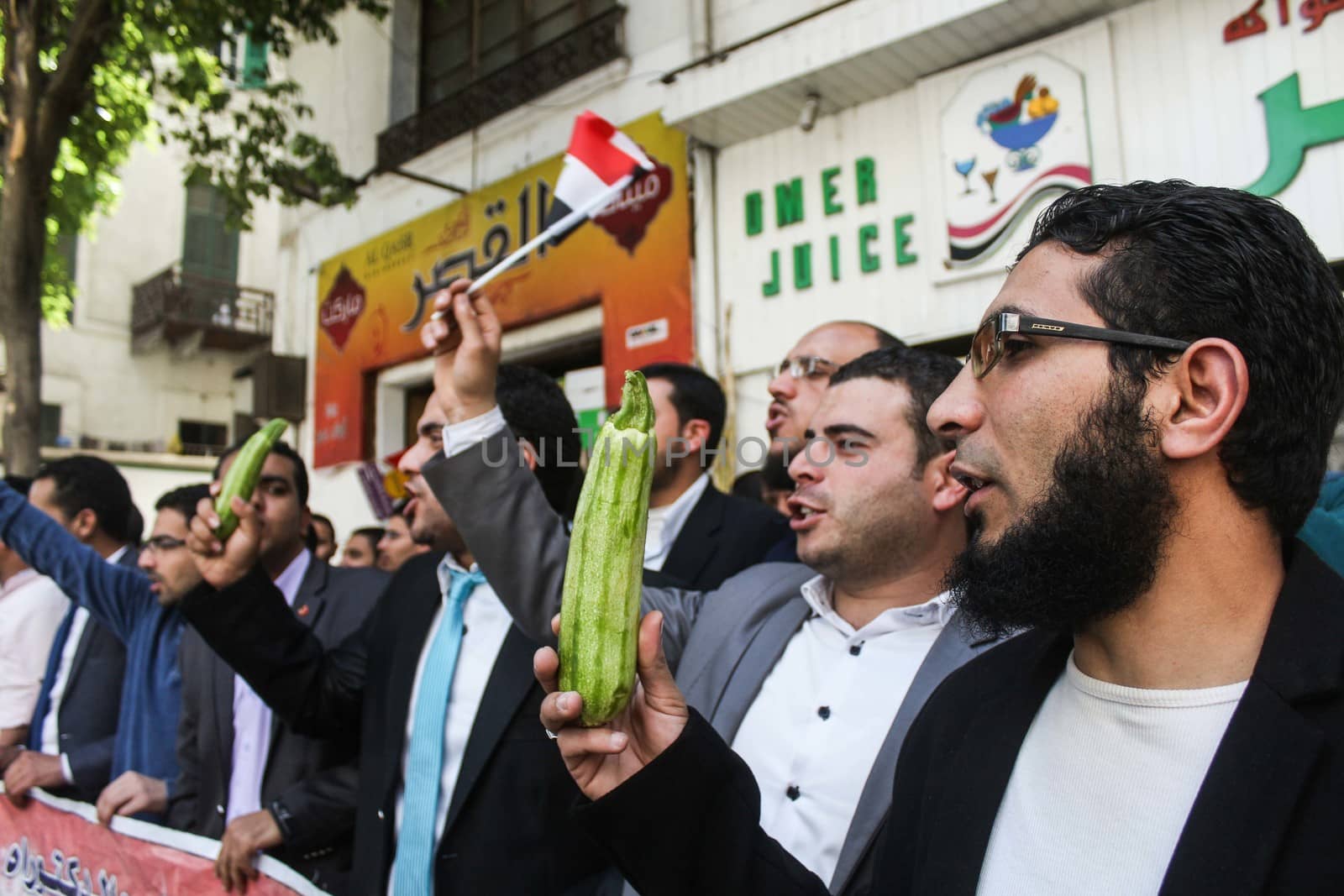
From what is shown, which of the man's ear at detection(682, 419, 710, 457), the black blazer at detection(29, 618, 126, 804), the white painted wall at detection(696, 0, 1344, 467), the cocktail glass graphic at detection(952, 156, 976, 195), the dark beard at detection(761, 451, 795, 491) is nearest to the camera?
the black blazer at detection(29, 618, 126, 804)

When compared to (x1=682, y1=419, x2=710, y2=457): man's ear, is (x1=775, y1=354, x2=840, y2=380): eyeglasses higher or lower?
higher

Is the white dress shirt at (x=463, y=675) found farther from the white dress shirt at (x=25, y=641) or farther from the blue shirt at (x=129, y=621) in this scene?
the white dress shirt at (x=25, y=641)

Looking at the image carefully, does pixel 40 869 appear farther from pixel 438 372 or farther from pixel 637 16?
pixel 637 16

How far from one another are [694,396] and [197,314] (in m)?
19.8

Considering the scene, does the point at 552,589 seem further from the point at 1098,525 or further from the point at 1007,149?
the point at 1007,149

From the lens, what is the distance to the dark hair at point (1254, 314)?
1.35m

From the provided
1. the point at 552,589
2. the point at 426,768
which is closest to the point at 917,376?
the point at 552,589

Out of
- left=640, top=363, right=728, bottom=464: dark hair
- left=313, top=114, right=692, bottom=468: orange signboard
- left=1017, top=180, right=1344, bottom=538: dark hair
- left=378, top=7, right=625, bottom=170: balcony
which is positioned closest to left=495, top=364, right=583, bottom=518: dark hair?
left=640, top=363, right=728, bottom=464: dark hair

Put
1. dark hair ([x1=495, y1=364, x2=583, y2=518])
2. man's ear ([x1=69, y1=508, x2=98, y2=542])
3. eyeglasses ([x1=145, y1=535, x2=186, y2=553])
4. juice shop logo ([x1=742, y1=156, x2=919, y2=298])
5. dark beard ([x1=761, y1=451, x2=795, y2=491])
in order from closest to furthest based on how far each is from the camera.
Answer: dark hair ([x1=495, y1=364, x2=583, y2=518]) → eyeglasses ([x1=145, y1=535, x2=186, y2=553]) → man's ear ([x1=69, y1=508, x2=98, y2=542]) → dark beard ([x1=761, y1=451, x2=795, y2=491]) → juice shop logo ([x1=742, y1=156, x2=919, y2=298])

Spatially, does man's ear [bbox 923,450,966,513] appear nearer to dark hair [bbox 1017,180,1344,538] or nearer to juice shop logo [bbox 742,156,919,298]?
dark hair [bbox 1017,180,1344,538]

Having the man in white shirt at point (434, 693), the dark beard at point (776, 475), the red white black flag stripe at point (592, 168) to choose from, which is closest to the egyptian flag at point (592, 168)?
the red white black flag stripe at point (592, 168)

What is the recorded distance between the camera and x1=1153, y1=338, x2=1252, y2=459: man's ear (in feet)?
4.38

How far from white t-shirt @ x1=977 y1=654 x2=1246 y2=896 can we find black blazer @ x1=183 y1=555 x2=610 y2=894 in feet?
4.56

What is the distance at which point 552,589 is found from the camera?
97.8 inches
